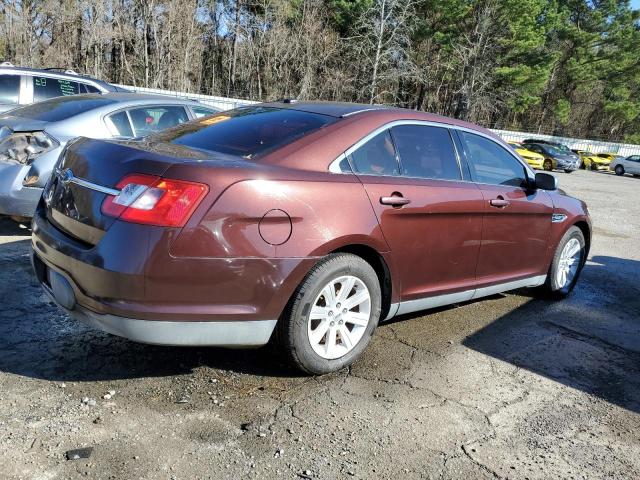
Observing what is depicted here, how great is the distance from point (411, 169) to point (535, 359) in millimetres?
1588

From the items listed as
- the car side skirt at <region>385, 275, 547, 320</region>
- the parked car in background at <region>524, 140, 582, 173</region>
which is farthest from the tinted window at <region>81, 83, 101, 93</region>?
the parked car in background at <region>524, 140, 582, 173</region>

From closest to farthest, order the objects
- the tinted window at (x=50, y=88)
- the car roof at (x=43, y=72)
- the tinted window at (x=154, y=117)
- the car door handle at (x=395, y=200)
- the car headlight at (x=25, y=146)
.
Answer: the car door handle at (x=395, y=200) → the car headlight at (x=25, y=146) → the tinted window at (x=154, y=117) → the car roof at (x=43, y=72) → the tinted window at (x=50, y=88)

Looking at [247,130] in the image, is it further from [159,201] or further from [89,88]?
[89,88]

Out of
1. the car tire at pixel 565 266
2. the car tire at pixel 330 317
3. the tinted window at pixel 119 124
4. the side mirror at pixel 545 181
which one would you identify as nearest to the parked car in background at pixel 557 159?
the car tire at pixel 565 266

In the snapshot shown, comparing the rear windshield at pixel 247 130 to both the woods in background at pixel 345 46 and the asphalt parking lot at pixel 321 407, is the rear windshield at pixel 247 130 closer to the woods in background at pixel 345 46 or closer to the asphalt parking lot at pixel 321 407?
the asphalt parking lot at pixel 321 407

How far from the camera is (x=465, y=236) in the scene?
395 cm

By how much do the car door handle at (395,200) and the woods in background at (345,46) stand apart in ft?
114

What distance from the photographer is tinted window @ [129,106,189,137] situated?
6.18 metres

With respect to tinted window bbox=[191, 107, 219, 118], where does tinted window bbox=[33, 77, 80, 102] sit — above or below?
above

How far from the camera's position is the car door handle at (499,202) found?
415 cm

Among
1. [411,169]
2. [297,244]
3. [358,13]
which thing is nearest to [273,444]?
[297,244]

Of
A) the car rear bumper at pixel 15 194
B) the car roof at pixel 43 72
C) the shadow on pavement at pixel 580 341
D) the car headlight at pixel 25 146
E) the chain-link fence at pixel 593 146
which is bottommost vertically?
the shadow on pavement at pixel 580 341

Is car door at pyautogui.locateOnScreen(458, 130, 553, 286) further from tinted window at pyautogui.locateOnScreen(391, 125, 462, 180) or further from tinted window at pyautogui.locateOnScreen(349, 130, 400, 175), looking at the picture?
tinted window at pyautogui.locateOnScreen(349, 130, 400, 175)

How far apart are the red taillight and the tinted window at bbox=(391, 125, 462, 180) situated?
1528 millimetres
